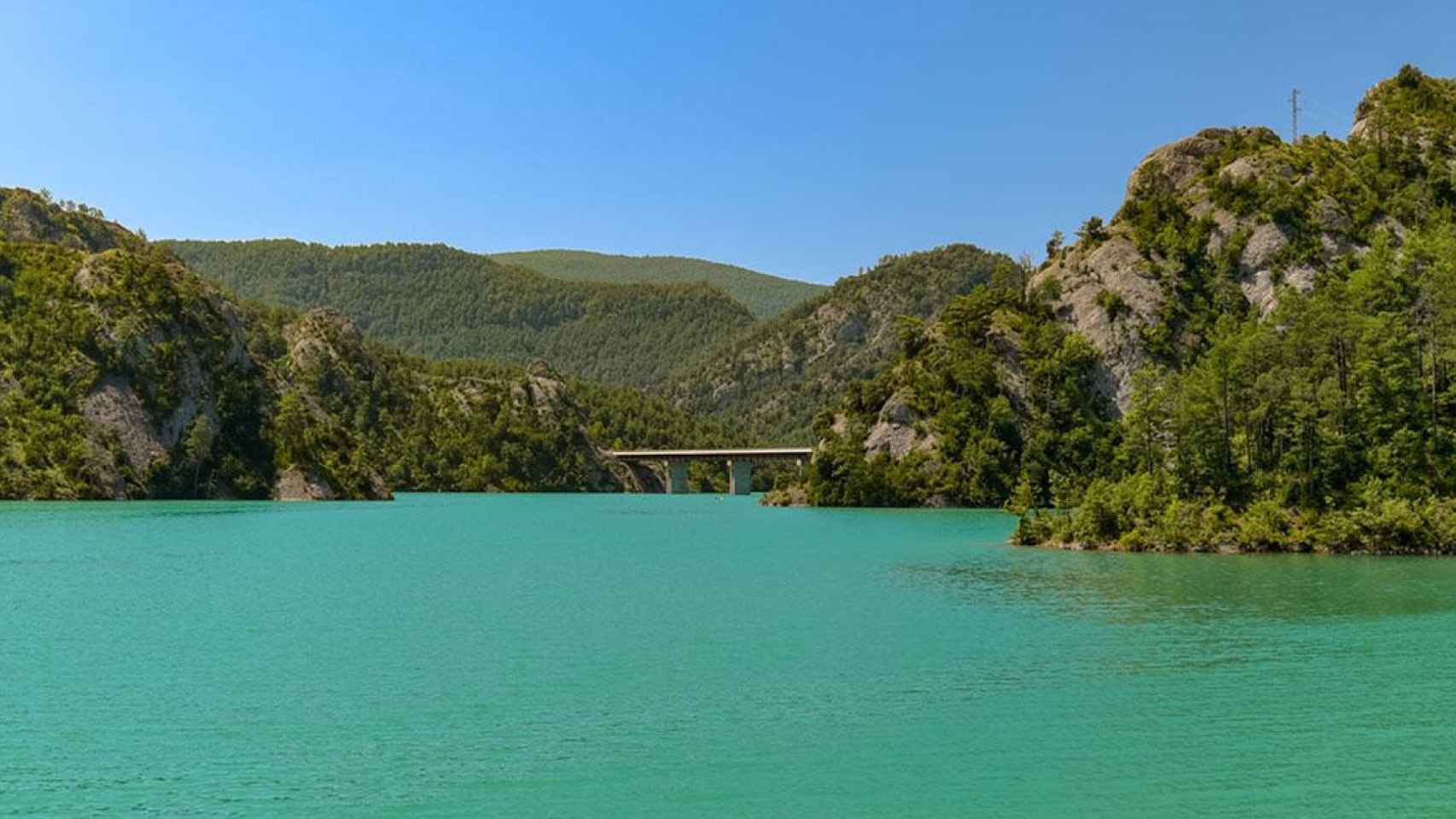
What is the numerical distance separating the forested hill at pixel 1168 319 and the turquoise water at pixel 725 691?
84.4ft

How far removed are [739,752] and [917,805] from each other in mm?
4763

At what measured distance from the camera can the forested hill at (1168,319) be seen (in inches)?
3484

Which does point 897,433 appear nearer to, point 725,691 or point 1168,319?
point 1168,319

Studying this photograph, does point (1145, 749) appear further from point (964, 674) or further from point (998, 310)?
point (998, 310)

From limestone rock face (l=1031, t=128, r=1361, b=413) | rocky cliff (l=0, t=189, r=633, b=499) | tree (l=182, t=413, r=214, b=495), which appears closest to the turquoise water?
rocky cliff (l=0, t=189, r=633, b=499)

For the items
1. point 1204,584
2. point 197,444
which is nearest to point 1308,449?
point 1204,584

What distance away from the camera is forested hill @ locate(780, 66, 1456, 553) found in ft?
290

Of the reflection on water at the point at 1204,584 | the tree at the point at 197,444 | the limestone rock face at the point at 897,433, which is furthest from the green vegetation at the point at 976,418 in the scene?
the tree at the point at 197,444

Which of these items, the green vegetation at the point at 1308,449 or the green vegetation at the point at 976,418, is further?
the green vegetation at the point at 976,418

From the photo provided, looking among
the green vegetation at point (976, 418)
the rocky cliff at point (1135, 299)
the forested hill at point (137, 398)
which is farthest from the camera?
the green vegetation at point (976, 418)

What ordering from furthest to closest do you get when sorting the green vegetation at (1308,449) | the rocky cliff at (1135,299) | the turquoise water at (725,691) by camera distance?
the rocky cliff at (1135,299) < the green vegetation at (1308,449) < the turquoise water at (725,691)

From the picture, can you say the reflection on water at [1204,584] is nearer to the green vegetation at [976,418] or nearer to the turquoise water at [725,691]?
the turquoise water at [725,691]

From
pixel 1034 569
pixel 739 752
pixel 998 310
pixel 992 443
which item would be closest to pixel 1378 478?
pixel 1034 569

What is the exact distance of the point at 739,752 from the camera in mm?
26406
